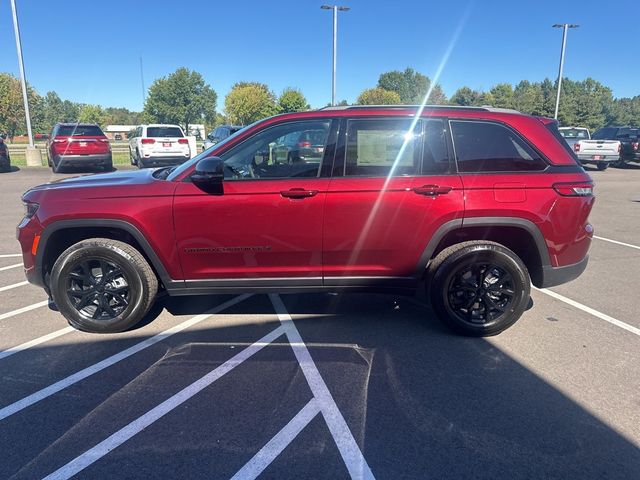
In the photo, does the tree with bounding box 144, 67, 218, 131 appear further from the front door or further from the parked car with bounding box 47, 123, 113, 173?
the front door

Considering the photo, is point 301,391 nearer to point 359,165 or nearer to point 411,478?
point 411,478

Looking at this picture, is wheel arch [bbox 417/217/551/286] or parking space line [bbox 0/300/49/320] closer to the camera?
wheel arch [bbox 417/217/551/286]

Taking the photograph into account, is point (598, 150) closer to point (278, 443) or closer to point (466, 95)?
point (278, 443)

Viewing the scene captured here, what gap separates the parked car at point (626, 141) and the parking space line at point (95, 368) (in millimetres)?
23924

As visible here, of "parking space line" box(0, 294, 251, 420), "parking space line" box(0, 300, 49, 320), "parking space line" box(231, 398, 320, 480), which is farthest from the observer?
"parking space line" box(0, 300, 49, 320)

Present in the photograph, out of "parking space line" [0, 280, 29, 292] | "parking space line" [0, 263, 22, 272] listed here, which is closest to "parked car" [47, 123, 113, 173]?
"parking space line" [0, 263, 22, 272]

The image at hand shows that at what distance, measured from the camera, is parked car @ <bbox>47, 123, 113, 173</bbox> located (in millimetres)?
16688

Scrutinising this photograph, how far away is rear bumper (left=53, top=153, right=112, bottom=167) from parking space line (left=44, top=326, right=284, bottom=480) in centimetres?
1581

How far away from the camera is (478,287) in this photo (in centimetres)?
394

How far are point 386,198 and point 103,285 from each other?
250 cm

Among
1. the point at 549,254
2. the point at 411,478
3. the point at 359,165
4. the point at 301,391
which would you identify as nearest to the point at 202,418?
the point at 301,391

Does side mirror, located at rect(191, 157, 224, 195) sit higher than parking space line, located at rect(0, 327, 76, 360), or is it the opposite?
side mirror, located at rect(191, 157, 224, 195)

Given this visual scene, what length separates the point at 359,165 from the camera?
380cm

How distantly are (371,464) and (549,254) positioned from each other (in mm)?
2451
